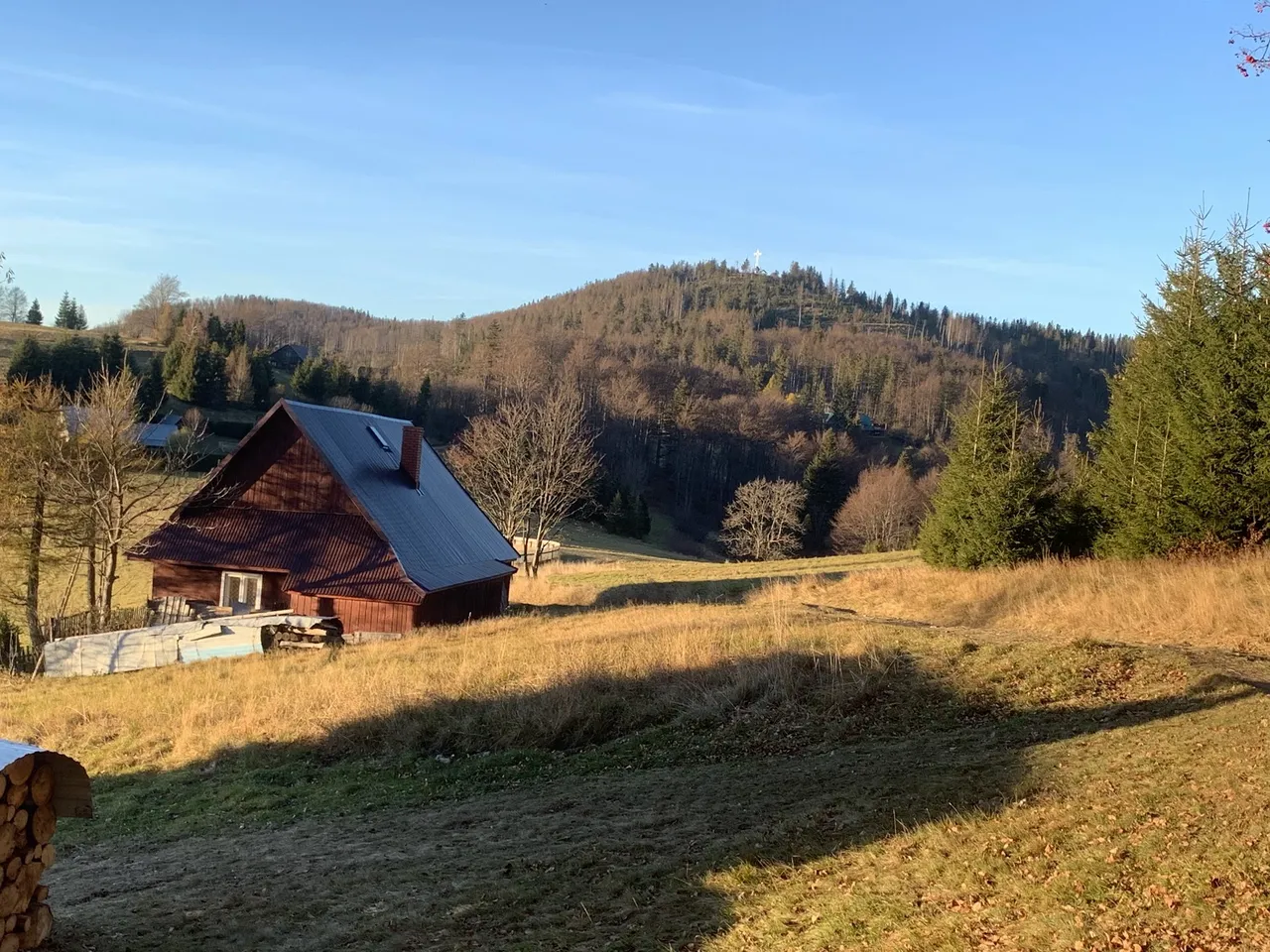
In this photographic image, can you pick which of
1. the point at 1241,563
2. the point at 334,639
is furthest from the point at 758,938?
the point at 334,639

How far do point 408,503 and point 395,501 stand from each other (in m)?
0.79

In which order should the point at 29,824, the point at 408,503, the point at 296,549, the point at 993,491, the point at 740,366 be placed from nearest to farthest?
the point at 29,824 → the point at 993,491 → the point at 296,549 → the point at 408,503 → the point at 740,366

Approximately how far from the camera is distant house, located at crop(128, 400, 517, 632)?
2797 centimetres

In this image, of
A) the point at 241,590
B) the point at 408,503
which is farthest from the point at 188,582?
the point at 408,503

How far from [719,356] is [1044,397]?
52.9 metres

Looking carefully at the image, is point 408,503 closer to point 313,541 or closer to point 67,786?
point 313,541

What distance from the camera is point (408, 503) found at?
3244 cm

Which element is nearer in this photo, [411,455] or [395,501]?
[395,501]

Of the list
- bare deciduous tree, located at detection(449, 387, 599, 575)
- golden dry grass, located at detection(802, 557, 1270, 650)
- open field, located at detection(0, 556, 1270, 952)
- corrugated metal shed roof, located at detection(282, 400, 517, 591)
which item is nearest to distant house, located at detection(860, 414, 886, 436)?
bare deciduous tree, located at detection(449, 387, 599, 575)

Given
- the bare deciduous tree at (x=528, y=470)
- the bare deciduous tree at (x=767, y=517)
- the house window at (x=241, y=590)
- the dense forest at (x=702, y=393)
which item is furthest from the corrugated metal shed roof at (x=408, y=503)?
the dense forest at (x=702, y=393)

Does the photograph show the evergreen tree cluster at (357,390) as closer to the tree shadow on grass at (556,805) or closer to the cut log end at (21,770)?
the tree shadow on grass at (556,805)

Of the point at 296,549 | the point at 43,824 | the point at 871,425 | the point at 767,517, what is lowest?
the point at 767,517

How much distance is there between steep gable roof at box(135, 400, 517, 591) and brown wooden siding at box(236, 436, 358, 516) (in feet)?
1.50

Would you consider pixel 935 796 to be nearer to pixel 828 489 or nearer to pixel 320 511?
pixel 320 511
